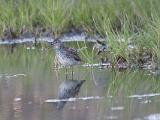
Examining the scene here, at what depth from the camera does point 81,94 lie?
9000mm

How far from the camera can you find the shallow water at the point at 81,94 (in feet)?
25.6

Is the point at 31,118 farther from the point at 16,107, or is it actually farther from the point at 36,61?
the point at 36,61

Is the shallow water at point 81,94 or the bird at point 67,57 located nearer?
the shallow water at point 81,94

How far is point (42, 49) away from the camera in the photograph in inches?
536

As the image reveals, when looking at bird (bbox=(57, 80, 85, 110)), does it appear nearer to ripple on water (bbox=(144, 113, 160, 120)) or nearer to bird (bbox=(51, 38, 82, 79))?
bird (bbox=(51, 38, 82, 79))

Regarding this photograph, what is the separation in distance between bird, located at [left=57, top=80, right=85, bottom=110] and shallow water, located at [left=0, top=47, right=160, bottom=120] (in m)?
0.07

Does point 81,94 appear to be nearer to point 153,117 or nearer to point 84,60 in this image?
point 153,117

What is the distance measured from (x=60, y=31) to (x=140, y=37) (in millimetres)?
4179

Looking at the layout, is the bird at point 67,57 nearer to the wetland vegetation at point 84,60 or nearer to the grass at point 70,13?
the wetland vegetation at point 84,60

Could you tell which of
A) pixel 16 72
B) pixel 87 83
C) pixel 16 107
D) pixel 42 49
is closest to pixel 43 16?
pixel 42 49

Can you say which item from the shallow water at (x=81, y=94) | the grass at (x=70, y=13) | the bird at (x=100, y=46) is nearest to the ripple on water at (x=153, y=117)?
the shallow water at (x=81, y=94)

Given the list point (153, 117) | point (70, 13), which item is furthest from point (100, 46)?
point (153, 117)

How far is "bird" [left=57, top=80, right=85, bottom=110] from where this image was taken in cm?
890

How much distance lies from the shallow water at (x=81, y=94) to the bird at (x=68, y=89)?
72 mm
